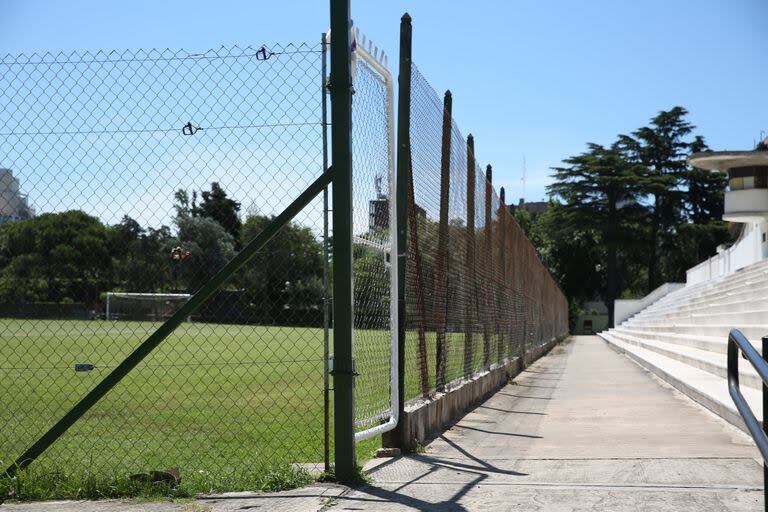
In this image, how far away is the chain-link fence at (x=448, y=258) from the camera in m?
6.65

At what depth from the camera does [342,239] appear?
4711mm

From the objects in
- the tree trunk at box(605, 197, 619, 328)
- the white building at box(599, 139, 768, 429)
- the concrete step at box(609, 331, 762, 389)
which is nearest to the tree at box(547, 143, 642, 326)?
the tree trunk at box(605, 197, 619, 328)

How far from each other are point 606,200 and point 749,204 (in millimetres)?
27666

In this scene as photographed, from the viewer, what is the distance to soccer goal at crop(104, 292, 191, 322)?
6421mm

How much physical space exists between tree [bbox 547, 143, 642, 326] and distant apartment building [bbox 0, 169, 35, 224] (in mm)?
63869

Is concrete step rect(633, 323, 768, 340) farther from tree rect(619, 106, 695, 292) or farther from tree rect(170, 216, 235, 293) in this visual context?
tree rect(619, 106, 695, 292)

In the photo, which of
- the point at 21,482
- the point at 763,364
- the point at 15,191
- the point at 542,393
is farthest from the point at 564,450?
the point at 542,393

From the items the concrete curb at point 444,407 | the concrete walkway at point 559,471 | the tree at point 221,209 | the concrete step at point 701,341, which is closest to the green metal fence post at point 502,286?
the concrete curb at point 444,407

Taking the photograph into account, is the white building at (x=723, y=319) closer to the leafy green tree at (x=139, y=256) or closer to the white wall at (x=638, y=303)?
the white wall at (x=638, y=303)

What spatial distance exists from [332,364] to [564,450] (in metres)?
2.25

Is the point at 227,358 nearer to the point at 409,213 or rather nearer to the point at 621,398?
A: the point at 621,398

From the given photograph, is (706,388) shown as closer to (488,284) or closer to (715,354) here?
(488,284)

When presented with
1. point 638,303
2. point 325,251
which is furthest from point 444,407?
point 638,303

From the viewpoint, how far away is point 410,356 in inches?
259
